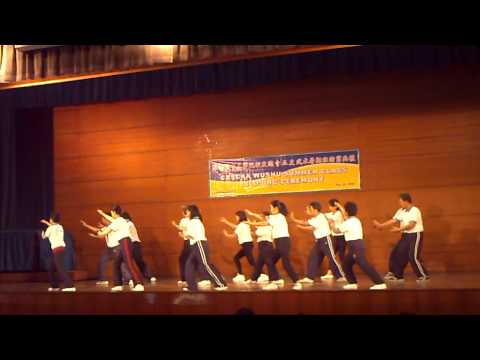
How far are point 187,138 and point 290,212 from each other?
249cm

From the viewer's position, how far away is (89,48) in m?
10.6

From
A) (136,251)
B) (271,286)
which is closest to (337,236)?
(271,286)

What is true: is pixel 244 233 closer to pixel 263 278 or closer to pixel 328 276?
pixel 263 278

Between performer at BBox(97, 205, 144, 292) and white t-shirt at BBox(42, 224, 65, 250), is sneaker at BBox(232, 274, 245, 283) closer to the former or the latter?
performer at BBox(97, 205, 144, 292)

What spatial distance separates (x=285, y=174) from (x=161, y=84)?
2.79 m

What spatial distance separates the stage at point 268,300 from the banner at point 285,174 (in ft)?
6.90

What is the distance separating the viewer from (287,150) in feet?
39.1

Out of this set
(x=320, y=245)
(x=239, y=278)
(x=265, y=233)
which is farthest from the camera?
(x=239, y=278)

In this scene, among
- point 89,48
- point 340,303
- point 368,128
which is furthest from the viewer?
point 368,128

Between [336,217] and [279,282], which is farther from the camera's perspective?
[336,217]

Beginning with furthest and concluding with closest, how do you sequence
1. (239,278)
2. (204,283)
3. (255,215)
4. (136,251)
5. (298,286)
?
1. (136,251)
2. (255,215)
3. (239,278)
4. (204,283)
5. (298,286)
